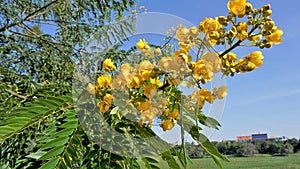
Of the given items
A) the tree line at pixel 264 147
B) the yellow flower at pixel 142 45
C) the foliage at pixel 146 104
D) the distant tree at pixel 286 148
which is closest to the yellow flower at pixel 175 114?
the foliage at pixel 146 104

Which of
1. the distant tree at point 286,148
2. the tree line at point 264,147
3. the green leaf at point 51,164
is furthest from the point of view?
the distant tree at point 286,148

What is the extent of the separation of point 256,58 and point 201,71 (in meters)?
0.07

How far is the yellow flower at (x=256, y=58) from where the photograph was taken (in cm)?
36

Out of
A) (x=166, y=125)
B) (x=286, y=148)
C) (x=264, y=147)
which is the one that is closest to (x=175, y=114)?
(x=166, y=125)

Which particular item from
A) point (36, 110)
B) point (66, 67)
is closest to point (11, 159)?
point (36, 110)

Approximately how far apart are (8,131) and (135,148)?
0.15m

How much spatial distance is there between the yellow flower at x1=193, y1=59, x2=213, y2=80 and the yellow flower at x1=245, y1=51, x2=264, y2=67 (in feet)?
0.18

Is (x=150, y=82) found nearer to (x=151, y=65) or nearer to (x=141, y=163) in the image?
(x=151, y=65)

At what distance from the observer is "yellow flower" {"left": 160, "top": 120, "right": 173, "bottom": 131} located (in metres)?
0.38

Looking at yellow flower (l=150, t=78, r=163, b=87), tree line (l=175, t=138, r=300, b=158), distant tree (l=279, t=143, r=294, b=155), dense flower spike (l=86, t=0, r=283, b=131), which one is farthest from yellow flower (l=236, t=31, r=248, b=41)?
distant tree (l=279, t=143, r=294, b=155)

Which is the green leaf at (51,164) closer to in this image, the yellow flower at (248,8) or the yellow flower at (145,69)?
the yellow flower at (145,69)

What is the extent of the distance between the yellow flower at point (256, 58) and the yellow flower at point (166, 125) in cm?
12

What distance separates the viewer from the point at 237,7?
386 millimetres

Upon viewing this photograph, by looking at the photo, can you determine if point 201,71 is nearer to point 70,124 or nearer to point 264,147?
point 70,124
